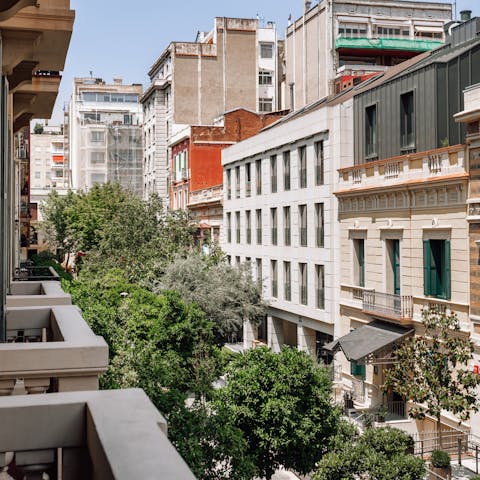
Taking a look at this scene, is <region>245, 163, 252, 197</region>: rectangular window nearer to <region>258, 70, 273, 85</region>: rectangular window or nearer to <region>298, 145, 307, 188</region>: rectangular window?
<region>298, 145, 307, 188</region>: rectangular window

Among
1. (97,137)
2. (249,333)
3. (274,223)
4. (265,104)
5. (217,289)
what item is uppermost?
(97,137)

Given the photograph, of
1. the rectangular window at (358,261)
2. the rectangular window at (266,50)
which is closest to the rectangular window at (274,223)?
the rectangular window at (358,261)

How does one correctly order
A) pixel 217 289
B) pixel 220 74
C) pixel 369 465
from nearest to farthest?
pixel 369 465 → pixel 217 289 → pixel 220 74

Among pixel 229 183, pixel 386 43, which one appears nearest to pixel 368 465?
pixel 229 183

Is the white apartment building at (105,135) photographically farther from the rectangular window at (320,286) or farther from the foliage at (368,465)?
the foliage at (368,465)

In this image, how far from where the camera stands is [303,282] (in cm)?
3694

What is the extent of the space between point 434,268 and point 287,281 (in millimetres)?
14577

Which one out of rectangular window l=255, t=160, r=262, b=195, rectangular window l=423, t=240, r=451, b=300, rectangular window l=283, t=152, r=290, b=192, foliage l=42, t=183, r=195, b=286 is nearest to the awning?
rectangular window l=423, t=240, r=451, b=300

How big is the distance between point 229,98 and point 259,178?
24895 mm

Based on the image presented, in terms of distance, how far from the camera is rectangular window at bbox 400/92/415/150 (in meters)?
28.5

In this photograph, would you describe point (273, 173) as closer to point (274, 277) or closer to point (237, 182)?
point (274, 277)

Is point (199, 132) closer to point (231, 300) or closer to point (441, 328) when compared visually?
point (231, 300)

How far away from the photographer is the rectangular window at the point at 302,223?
3644 cm

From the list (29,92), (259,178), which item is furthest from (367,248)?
(29,92)
